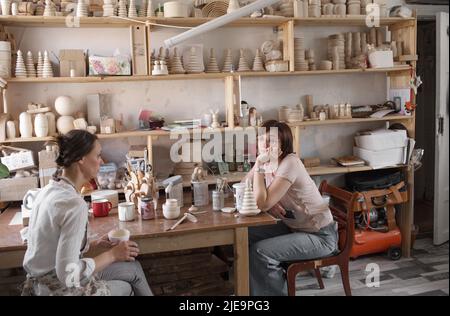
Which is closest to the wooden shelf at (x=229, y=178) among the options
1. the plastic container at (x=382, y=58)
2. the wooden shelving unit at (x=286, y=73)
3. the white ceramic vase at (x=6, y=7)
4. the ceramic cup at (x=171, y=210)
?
the wooden shelving unit at (x=286, y=73)

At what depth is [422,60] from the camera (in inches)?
202

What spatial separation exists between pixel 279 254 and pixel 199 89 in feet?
5.34

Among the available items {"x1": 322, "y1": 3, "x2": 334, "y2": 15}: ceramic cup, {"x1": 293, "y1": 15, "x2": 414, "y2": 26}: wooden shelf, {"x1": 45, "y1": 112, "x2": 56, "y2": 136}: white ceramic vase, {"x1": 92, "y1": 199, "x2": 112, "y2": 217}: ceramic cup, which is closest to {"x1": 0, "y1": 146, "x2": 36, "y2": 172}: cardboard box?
Result: {"x1": 45, "y1": 112, "x2": 56, "y2": 136}: white ceramic vase

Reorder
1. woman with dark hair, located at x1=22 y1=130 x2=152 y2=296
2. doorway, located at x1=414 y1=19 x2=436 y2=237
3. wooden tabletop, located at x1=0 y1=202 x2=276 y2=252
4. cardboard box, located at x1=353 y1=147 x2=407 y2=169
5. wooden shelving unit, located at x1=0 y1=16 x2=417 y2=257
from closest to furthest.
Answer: woman with dark hair, located at x1=22 y1=130 x2=152 y2=296 < wooden tabletop, located at x1=0 y1=202 x2=276 y2=252 < wooden shelving unit, located at x1=0 y1=16 x2=417 y2=257 < cardboard box, located at x1=353 y1=147 x2=407 y2=169 < doorway, located at x1=414 y1=19 x2=436 y2=237

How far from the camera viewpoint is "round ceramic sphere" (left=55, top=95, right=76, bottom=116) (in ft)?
11.0

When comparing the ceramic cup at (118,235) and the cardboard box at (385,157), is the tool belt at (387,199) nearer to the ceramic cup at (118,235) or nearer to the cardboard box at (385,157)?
the cardboard box at (385,157)

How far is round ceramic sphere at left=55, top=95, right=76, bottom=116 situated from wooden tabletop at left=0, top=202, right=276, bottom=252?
3.08ft

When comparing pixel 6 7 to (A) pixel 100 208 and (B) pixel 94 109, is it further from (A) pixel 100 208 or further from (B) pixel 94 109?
(A) pixel 100 208

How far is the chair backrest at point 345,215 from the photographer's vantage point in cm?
274

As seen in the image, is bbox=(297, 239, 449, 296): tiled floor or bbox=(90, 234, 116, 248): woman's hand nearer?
bbox=(90, 234, 116, 248): woman's hand

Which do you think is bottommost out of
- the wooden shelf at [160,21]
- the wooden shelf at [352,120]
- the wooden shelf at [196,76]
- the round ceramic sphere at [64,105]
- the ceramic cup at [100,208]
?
the ceramic cup at [100,208]

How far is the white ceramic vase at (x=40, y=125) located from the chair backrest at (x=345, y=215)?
196 centimetres

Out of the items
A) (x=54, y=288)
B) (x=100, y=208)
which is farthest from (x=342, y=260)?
(x=54, y=288)

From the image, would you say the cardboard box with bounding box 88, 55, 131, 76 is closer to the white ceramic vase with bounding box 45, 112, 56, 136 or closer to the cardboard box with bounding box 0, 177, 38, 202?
the white ceramic vase with bounding box 45, 112, 56, 136
